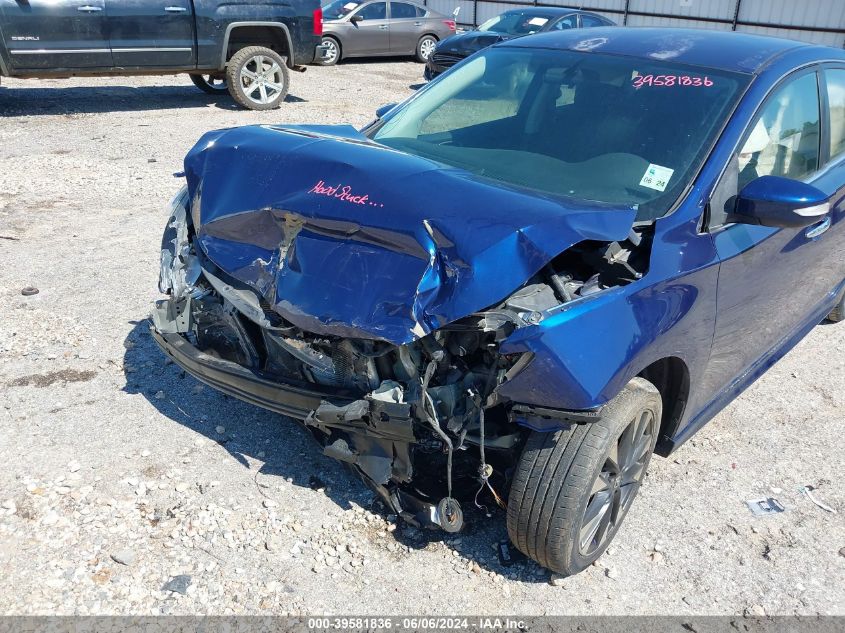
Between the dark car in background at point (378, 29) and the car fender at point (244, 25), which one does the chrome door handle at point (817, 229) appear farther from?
the dark car in background at point (378, 29)

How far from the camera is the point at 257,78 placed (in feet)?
36.6

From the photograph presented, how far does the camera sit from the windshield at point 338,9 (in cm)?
1609

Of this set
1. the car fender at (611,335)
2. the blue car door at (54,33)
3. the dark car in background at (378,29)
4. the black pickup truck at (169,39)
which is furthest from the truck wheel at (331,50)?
the car fender at (611,335)

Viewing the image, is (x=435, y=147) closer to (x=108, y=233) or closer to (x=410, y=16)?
(x=108, y=233)

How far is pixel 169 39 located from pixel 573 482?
31.5 feet

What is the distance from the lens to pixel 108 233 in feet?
20.5

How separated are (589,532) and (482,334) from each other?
941 mm

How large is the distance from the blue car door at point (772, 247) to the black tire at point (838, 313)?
1.19 meters

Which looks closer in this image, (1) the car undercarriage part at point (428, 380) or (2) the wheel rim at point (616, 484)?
(1) the car undercarriage part at point (428, 380)

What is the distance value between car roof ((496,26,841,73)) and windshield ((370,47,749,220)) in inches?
2.7

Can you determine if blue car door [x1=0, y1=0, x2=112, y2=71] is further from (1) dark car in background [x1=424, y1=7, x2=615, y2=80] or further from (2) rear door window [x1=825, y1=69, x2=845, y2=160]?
(2) rear door window [x1=825, y1=69, x2=845, y2=160]

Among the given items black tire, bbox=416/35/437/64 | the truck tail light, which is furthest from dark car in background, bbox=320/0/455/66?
the truck tail light

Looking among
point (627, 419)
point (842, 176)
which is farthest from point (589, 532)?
point (842, 176)

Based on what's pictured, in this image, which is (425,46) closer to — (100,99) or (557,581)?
(100,99)
